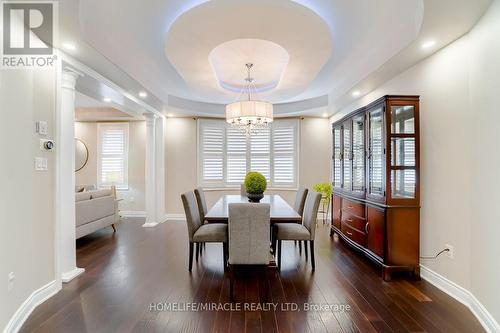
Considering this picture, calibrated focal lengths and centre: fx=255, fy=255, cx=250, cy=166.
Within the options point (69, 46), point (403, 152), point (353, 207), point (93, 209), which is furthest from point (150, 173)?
point (403, 152)

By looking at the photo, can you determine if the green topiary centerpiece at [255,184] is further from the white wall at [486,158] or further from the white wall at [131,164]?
the white wall at [131,164]

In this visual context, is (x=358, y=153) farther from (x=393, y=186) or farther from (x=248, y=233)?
(x=248, y=233)

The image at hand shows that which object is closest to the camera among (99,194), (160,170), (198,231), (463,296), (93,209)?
(463,296)

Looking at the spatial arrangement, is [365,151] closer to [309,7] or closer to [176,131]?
[309,7]

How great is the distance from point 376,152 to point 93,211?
460cm

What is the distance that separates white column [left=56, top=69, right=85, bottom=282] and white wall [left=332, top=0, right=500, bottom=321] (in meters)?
4.02

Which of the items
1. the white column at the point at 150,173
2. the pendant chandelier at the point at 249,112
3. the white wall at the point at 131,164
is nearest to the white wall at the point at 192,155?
the white column at the point at 150,173

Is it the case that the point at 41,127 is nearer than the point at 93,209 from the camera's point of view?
Yes

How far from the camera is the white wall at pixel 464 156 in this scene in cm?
205

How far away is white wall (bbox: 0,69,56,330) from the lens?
6.46ft

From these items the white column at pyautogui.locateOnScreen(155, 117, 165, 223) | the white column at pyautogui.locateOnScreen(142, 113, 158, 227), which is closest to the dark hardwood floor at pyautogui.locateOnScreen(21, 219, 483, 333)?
the white column at pyautogui.locateOnScreen(142, 113, 158, 227)

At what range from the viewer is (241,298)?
2453mm

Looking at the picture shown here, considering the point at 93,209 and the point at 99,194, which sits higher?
the point at 99,194

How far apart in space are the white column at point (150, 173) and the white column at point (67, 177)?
2575 millimetres
